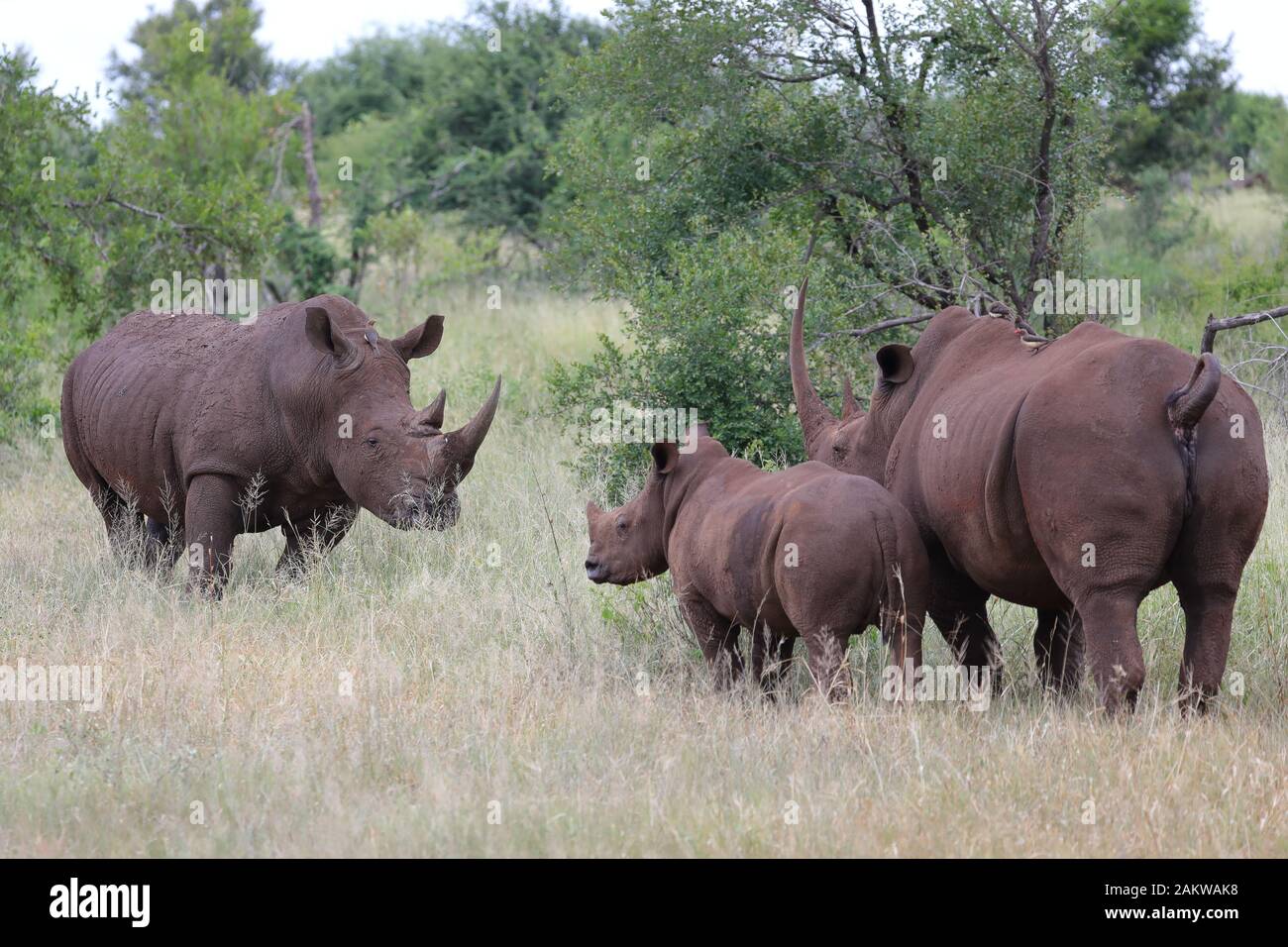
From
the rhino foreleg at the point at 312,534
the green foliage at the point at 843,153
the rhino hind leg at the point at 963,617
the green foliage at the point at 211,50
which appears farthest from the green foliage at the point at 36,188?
the green foliage at the point at 211,50

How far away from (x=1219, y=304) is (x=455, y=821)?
37.4 feet

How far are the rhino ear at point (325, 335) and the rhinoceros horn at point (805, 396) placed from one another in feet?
8.26

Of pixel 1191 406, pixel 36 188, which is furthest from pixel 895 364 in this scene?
pixel 36 188

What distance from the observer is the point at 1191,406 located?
16.8 ft

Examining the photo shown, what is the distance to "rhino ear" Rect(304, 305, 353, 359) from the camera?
8.23 m

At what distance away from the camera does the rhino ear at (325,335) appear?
27.0 ft

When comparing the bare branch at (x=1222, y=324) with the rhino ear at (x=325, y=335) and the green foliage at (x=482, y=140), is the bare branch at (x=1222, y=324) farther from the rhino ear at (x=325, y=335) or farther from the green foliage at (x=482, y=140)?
the green foliage at (x=482, y=140)

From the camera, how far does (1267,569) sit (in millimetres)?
7953

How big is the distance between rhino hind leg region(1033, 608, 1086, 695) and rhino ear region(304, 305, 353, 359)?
384 centimetres

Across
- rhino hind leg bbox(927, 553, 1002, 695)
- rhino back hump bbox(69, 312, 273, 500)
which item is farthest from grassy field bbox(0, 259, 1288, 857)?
rhino back hump bbox(69, 312, 273, 500)

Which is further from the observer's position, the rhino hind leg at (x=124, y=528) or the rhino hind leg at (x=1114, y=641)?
the rhino hind leg at (x=124, y=528)

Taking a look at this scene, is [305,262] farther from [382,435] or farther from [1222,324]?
[1222,324]

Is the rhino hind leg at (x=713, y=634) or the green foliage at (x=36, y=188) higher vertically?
the green foliage at (x=36, y=188)

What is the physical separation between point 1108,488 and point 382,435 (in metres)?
4.02
